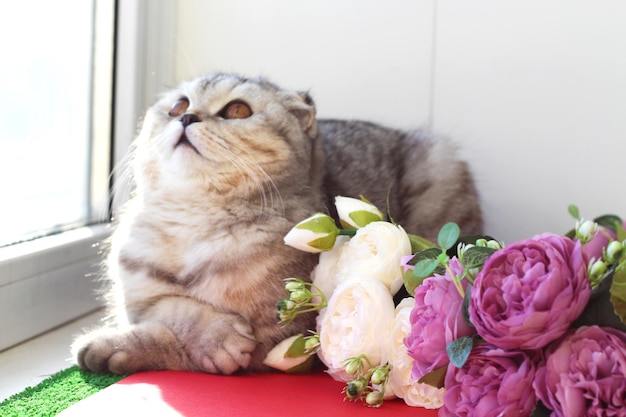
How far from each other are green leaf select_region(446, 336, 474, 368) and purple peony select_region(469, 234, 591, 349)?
0.11 feet

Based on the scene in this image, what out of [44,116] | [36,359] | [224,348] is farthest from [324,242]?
[44,116]

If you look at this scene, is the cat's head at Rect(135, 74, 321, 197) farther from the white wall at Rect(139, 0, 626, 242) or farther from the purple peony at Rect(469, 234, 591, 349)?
the purple peony at Rect(469, 234, 591, 349)

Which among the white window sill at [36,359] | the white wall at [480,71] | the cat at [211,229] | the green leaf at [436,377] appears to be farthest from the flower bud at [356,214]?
the white wall at [480,71]

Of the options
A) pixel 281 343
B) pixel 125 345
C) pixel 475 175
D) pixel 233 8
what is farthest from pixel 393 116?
pixel 125 345

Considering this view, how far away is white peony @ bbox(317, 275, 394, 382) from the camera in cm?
105

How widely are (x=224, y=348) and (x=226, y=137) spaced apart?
38 centimetres

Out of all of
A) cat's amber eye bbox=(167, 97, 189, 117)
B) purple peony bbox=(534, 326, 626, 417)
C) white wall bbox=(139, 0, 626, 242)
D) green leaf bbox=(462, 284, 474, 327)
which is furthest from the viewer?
white wall bbox=(139, 0, 626, 242)

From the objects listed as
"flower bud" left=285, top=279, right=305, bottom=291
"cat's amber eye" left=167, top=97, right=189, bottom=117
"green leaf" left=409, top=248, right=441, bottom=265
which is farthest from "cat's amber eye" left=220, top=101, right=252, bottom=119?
"green leaf" left=409, top=248, right=441, bottom=265

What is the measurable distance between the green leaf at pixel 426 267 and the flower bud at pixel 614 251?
208 mm

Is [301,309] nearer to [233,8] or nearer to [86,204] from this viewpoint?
[86,204]

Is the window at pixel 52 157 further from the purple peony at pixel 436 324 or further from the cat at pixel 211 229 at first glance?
the purple peony at pixel 436 324

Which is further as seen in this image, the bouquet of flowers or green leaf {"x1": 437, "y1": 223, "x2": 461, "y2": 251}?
green leaf {"x1": 437, "y1": 223, "x2": 461, "y2": 251}

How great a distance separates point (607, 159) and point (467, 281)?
1000mm

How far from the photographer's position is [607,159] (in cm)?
171
